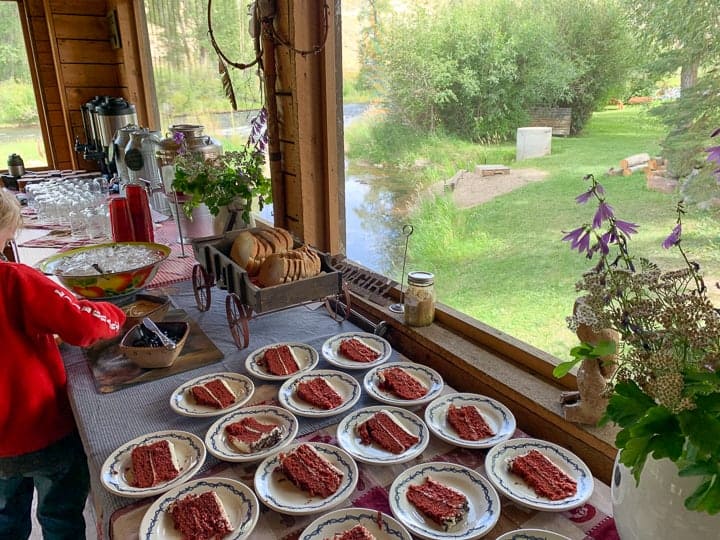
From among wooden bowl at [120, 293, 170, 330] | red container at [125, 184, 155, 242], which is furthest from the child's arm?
red container at [125, 184, 155, 242]

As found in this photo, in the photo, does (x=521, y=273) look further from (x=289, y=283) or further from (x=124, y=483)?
(x=124, y=483)

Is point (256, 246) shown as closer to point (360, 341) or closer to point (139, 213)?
point (360, 341)

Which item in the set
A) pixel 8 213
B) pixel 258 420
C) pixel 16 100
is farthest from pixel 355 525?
pixel 16 100

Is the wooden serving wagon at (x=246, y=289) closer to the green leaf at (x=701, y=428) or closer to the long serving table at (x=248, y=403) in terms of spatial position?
the long serving table at (x=248, y=403)

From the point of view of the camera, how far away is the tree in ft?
2.72

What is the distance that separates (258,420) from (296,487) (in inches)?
8.6

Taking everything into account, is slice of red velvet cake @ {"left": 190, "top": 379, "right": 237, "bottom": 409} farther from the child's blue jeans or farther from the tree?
the tree

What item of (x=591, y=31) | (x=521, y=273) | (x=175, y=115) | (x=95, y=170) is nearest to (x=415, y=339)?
(x=521, y=273)

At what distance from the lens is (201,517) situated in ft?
2.59

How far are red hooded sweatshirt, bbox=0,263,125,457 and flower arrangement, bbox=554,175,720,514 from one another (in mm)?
983

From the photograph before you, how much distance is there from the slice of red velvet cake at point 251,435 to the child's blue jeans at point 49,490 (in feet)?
1.71

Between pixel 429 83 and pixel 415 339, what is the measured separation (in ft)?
2.12

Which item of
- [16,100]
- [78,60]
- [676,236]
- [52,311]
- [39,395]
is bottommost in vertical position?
[39,395]

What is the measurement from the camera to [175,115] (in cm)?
320
